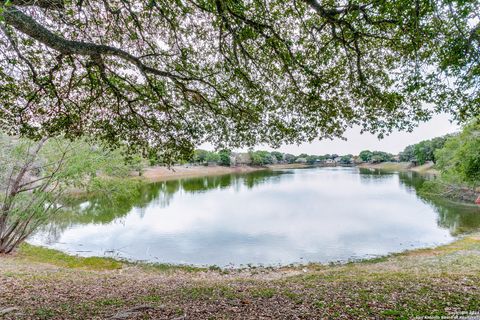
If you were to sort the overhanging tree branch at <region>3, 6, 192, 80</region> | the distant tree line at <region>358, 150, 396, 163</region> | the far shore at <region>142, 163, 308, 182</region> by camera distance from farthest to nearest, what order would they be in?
1. the distant tree line at <region>358, 150, 396, 163</region>
2. the far shore at <region>142, 163, 308, 182</region>
3. the overhanging tree branch at <region>3, 6, 192, 80</region>

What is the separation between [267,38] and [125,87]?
3608mm

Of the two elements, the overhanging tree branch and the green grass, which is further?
the green grass

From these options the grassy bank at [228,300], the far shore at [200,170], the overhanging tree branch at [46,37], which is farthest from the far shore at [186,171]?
the overhanging tree branch at [46,37]

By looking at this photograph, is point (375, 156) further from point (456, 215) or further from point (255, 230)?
point (255, 230)

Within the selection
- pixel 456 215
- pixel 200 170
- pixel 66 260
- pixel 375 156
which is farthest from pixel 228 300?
pixel 375 156

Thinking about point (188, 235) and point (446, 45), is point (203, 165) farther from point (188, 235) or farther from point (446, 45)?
point (446, 45)

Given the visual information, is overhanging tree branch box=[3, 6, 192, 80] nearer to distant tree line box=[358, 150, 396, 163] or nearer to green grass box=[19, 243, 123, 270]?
green grass box=[19, 243, 123, 270]

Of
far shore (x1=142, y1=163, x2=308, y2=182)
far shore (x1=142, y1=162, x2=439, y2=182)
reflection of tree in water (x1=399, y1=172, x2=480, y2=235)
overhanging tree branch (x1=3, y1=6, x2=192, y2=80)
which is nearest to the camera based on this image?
overhanging tree branch (x1=3, y1=6, x2=192, y2=80)

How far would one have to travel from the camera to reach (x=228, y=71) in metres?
6.74

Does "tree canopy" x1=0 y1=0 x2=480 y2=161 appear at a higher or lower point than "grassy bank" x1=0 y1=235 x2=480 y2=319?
higher

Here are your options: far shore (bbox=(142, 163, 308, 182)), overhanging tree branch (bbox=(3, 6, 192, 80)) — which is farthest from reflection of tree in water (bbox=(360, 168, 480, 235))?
far shore (bbox=(142, 163, 308, 182))

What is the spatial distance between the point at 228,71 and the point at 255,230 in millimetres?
13892

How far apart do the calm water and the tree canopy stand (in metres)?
7.98

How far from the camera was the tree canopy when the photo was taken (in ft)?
17.6
